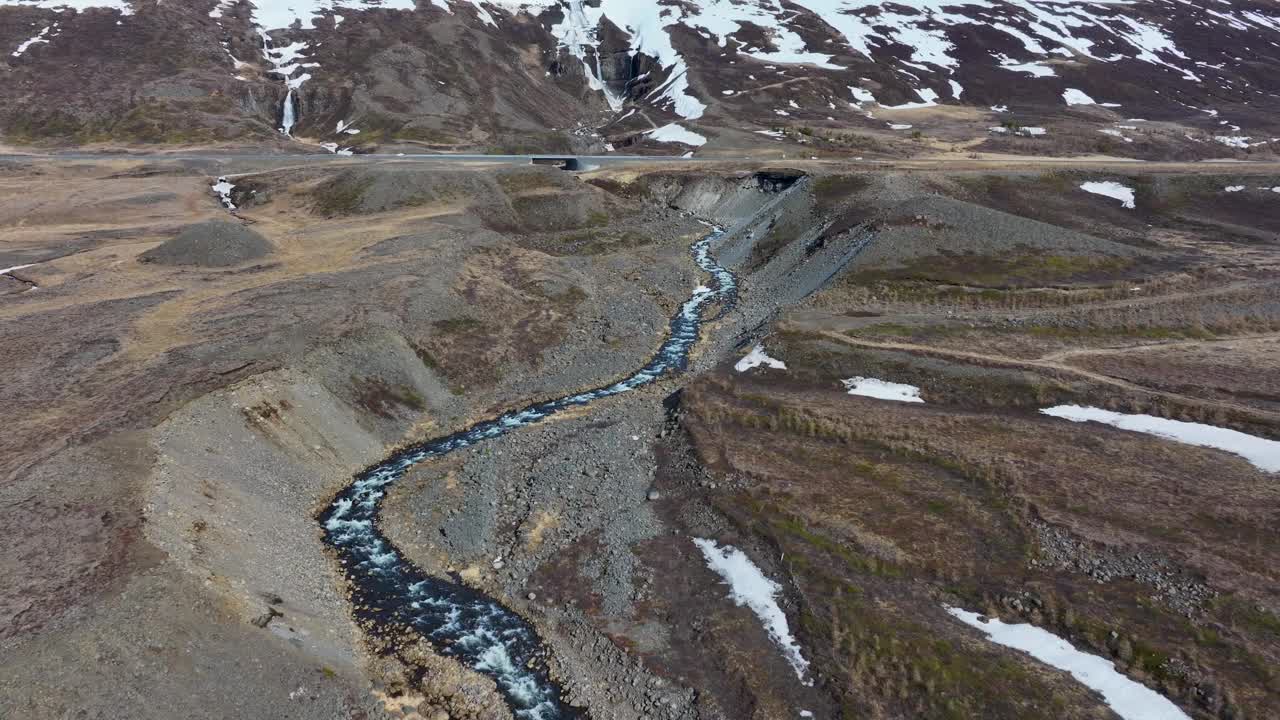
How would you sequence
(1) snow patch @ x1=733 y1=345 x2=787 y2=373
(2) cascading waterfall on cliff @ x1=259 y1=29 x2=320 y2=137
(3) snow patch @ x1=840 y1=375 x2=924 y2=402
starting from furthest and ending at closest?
1. (2) cascading waterfall on cliff @ x1=259 y1=29 x2=320 y2=137
2. (1) snow patch @ x1=733 y1=345 x2=787 y2=373
3. (3) snow patch @ x1=840 y1=375 x2=924 y2=402

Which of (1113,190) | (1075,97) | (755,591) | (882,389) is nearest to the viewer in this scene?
(755,591)

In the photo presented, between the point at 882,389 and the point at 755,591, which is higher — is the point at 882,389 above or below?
below

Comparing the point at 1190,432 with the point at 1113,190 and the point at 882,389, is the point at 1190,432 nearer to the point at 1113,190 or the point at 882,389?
the point at 882,389

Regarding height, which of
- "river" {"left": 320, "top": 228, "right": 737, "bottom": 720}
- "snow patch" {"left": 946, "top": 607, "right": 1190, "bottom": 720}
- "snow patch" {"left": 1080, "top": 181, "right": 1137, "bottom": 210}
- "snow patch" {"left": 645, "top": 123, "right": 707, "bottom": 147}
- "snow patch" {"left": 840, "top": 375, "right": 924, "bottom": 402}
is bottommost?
"snow patch" {"left": 645, "top": 123, "right": 707, "bottom": 147}

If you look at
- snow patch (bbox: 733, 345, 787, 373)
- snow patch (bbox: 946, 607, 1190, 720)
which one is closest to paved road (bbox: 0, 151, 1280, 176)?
snow patch (bbox: 733, 345, 787, 373)

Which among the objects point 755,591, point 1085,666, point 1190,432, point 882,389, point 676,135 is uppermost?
point 1085,666

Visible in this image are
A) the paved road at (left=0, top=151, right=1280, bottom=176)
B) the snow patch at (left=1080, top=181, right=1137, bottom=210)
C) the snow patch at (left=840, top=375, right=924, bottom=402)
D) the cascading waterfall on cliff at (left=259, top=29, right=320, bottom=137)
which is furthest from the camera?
the cascading waterfall on cliff at (left=259, top=29, right=320, bottom=137)

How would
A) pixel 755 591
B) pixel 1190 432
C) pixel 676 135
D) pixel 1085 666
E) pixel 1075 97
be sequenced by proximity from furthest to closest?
pixel 1075 97 → pixel 676 135 → pixel 1190 432 → pixel 755 591 → pixel 1085 666

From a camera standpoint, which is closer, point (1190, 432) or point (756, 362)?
point (1190, 432)

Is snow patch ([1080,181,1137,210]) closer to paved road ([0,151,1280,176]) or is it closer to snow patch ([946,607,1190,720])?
paved road ([0,151,1280,176])

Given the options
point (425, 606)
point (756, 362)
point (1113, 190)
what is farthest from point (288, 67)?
point (425, 606)
